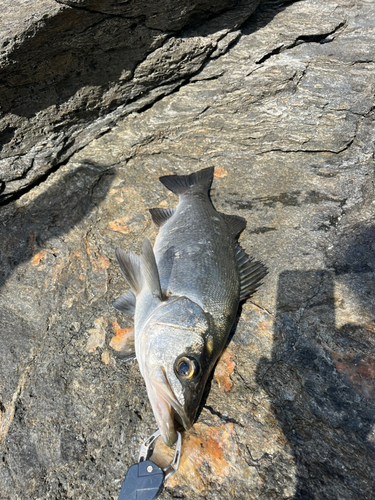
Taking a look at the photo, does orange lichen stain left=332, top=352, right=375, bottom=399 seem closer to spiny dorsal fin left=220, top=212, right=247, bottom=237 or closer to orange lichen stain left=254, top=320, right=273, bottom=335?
orange lichen stain left=254, top=320, right=273, bottom=335

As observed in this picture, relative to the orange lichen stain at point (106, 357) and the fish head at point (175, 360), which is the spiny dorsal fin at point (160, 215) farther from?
the orange lichen stain at point (106, 357)

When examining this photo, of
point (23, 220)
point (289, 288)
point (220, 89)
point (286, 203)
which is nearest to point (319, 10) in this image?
point (220, 89)

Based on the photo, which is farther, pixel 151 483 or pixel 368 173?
pixel 368 173

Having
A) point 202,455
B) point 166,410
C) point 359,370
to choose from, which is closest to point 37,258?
point 166,410

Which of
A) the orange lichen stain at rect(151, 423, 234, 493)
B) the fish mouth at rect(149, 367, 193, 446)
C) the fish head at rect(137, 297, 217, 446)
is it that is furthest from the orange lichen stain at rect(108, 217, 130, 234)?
the orange lichen stain at rect(151, 423, 234, 493)

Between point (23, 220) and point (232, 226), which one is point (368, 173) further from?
point (23, 220)

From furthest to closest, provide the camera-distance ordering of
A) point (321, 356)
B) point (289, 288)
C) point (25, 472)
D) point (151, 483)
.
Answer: point (289, 288) < point (321, 356) < point (25, 472) < point (151, 483)
